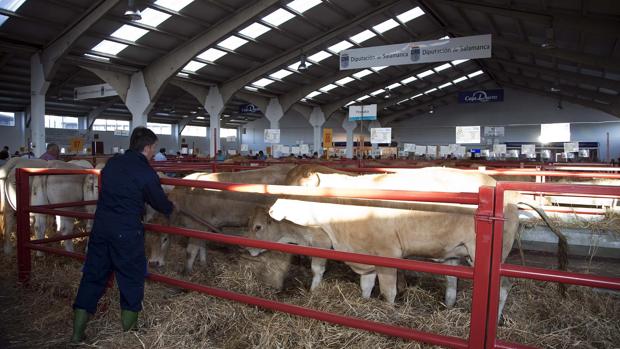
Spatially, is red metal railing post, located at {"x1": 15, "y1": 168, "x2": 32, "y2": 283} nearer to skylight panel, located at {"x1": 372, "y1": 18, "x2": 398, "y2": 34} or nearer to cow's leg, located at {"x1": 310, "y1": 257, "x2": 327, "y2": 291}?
cow's leg, located at {"x1": 310, "y1": 257, "x2": 327, "y2": 291}

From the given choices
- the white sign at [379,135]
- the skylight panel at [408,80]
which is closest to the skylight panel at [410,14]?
the white sign at [379,135]

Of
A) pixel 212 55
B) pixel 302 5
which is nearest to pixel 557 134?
pixel 302 5

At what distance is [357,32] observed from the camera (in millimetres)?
19875

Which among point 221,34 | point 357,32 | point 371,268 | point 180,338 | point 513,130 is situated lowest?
point 180,338

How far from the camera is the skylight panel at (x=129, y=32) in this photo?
1525 cm

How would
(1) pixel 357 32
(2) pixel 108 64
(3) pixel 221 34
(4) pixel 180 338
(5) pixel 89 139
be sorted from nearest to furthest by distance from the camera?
(4) pixel 180 338 → (3) pixel 221 34 → (2) pixel 108 64 → (1) pixel 357 32 → (5) pixel 89 139

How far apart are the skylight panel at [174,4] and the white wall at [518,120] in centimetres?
3238

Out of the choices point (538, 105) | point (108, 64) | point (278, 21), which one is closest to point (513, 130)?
point (538, 105)

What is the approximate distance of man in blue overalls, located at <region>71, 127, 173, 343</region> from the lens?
3.13 meters

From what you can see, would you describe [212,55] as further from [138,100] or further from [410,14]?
[410,14]

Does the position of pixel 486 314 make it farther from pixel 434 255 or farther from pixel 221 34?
pixel 221 34

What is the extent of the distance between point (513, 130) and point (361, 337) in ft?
135

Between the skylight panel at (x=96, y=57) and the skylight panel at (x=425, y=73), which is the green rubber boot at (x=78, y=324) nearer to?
the skylight panel at (x=96, y=57)

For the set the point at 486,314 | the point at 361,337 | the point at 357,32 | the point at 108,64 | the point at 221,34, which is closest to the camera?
the point at 486,314
